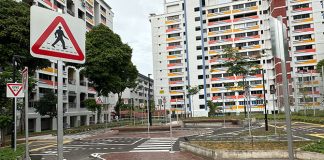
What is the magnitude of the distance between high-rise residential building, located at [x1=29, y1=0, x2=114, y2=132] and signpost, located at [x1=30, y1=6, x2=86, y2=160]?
3709cm

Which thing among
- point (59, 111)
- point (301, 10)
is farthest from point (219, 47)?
point (59, 111)

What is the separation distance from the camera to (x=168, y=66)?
88438 mm

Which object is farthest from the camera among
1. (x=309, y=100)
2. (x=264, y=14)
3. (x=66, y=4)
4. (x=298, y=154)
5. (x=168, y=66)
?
(x=168, y=66)

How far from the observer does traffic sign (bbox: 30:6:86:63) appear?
338cm

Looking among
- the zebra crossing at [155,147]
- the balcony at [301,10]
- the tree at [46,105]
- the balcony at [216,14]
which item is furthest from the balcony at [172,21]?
the zebra crossing at [155,147]

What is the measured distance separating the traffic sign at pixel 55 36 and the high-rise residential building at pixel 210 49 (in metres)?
71.4

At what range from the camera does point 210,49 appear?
82188 mm

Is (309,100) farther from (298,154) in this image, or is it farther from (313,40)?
(298,154)

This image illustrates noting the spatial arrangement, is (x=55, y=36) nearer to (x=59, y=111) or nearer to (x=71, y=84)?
(x=59, y=111)

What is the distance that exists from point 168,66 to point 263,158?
73.9m

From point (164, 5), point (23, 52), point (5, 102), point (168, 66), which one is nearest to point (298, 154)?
point (5, 102)

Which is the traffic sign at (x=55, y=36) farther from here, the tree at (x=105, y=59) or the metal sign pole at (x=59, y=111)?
the tree at (x=105, y=59)

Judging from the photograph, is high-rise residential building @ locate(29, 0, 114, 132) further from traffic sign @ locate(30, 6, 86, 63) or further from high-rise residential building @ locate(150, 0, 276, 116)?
traffic sign @ locate(30, 6, 86, 63)

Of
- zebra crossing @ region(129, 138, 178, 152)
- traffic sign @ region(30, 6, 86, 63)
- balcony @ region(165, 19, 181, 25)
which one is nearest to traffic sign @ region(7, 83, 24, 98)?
zebra crossing @ region(129, 138, 178, 152)
